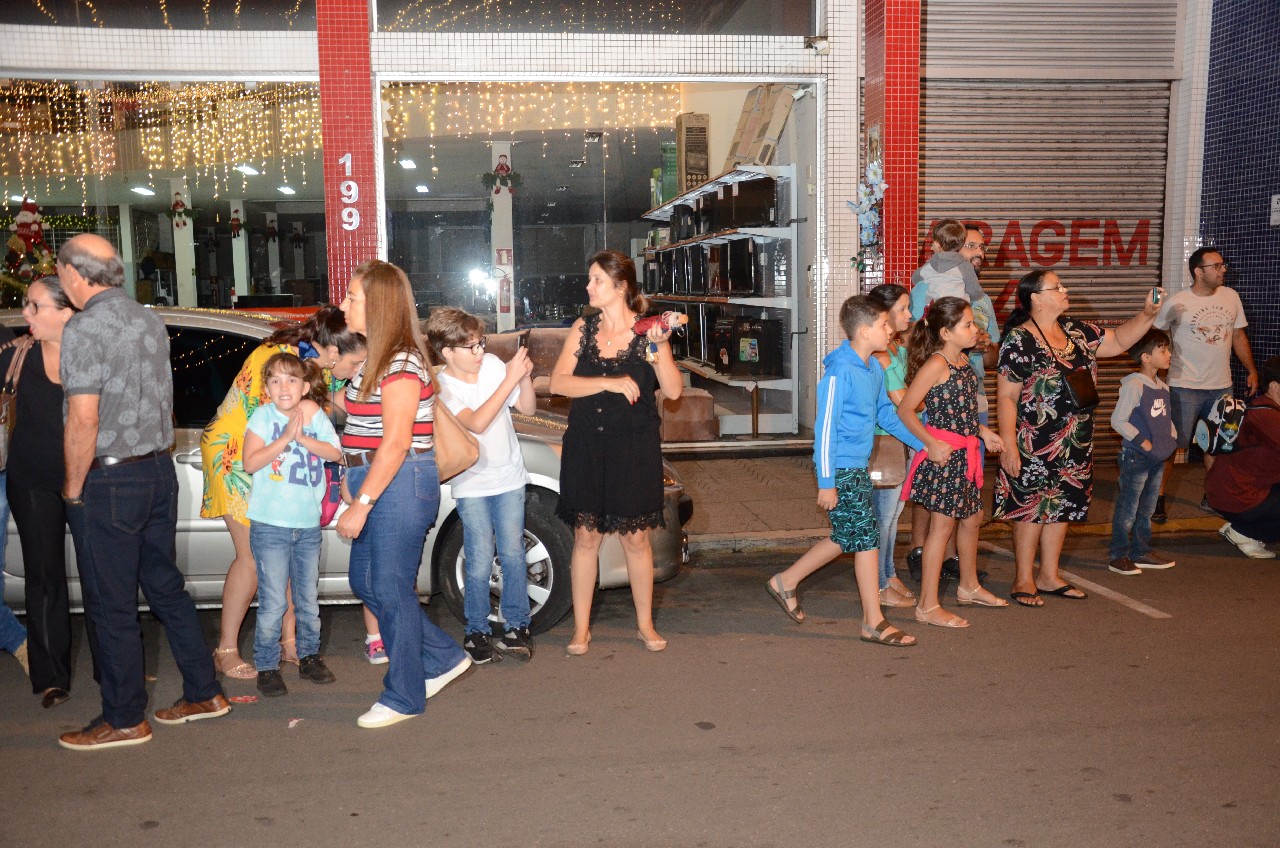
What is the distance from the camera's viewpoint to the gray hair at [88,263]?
13.9 ft

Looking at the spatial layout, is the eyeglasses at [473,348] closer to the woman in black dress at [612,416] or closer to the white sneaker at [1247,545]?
the woman in black dress at [612,416]

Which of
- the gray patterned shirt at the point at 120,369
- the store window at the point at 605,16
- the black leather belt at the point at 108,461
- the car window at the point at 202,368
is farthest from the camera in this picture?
the store window at the point at 605,16

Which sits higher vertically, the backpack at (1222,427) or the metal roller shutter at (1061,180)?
the metal roller shutter at (1061,180)

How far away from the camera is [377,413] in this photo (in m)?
4.48

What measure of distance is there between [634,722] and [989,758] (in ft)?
4.44

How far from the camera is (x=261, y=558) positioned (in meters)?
4.91

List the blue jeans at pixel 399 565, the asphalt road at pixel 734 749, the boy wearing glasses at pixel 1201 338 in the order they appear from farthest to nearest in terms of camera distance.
A: the boy wearing glasses at pixel 1201 338 < the blue jeans at pixel 399 565 < the asphalt road at pixel 734 749

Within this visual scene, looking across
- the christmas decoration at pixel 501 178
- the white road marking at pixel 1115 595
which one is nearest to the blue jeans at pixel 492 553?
the white road marking at pixel 1115 595


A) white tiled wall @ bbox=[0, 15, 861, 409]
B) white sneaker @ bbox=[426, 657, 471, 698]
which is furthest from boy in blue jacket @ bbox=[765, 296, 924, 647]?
Result: white tiled wall @ bbox=[0, 15, 861, 409]

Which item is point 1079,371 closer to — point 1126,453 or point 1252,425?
point 1126,453

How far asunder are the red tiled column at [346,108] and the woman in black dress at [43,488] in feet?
15.6

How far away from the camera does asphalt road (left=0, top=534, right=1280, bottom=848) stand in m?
3.76

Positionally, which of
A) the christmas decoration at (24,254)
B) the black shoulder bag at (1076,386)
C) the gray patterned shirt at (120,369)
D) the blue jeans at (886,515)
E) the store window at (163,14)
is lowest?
the blue jeans at (886,515)

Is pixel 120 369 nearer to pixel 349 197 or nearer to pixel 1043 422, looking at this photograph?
pixel 1043 422
